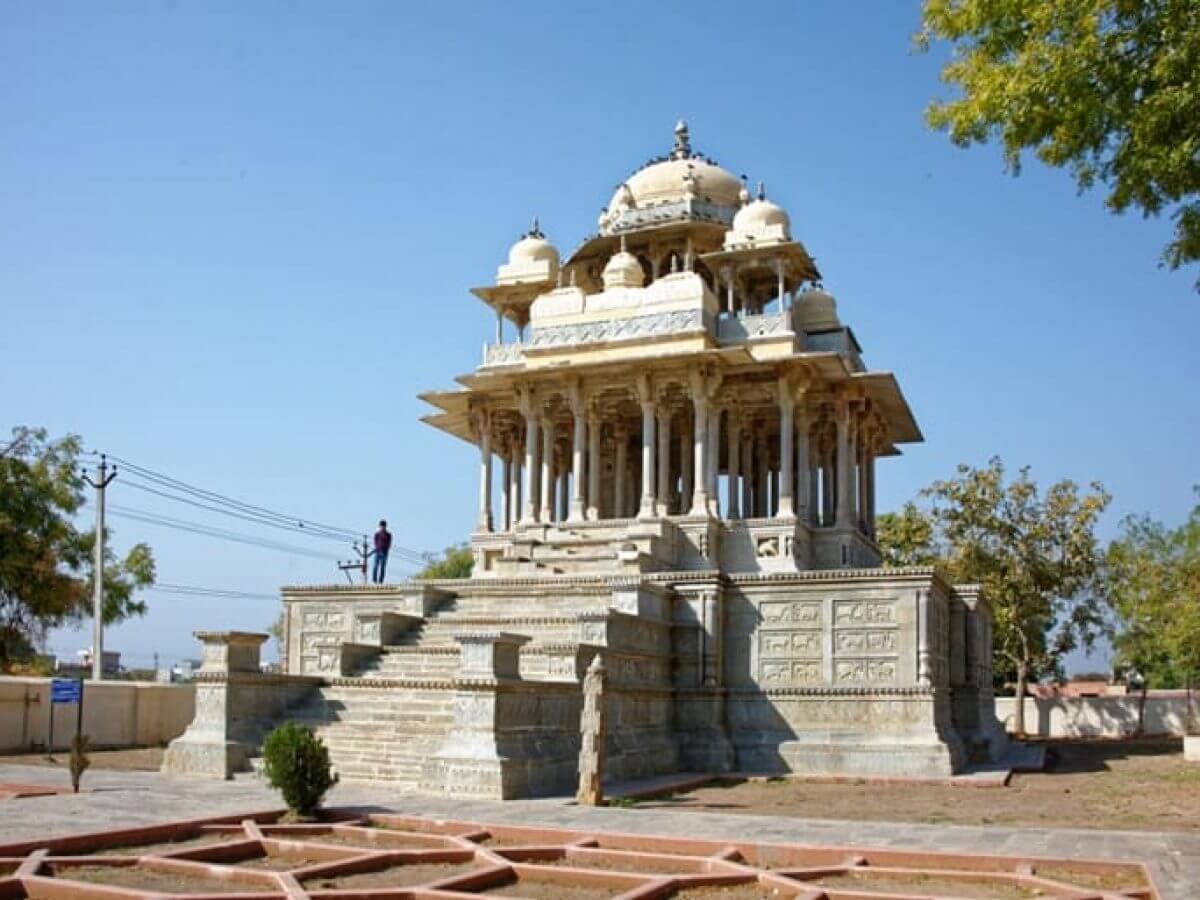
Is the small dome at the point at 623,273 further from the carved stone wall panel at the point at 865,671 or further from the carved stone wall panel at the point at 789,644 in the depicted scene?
the carved stone wall panel at the point at 865,671

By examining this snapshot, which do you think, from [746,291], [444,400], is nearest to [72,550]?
[444,400]

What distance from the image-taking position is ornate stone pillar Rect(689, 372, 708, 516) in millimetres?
27531

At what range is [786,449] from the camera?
2764 cm

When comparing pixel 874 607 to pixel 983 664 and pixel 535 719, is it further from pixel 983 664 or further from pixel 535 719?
pixel 535 719

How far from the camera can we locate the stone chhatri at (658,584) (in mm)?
18953

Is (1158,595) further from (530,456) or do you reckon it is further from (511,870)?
(511,870)

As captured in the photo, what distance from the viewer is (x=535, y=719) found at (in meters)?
17.7

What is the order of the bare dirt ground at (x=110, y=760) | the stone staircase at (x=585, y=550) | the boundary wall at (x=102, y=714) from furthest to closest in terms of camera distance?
the stone staircase at (x=585, y=550) → the boundary wall at (x=102, y=714) → the bare dirt ground at (x=110, y=760)

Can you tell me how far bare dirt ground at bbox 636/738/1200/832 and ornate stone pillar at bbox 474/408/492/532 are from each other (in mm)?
11425

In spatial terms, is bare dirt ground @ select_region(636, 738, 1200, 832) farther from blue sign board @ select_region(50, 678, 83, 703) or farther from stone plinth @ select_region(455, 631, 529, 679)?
blue sign board @ select_region(50, 678, 83, 703)

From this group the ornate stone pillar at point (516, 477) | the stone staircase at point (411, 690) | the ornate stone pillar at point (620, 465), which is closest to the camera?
the stone staircase at point (411, 690)

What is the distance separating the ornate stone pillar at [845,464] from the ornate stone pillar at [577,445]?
586 cm

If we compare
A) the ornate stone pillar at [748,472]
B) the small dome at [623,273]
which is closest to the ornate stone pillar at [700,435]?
the small dome at [623,273]

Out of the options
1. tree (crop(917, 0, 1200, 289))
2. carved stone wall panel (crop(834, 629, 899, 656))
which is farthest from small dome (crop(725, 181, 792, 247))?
tree (crop(917, 0, 1200, 289))
